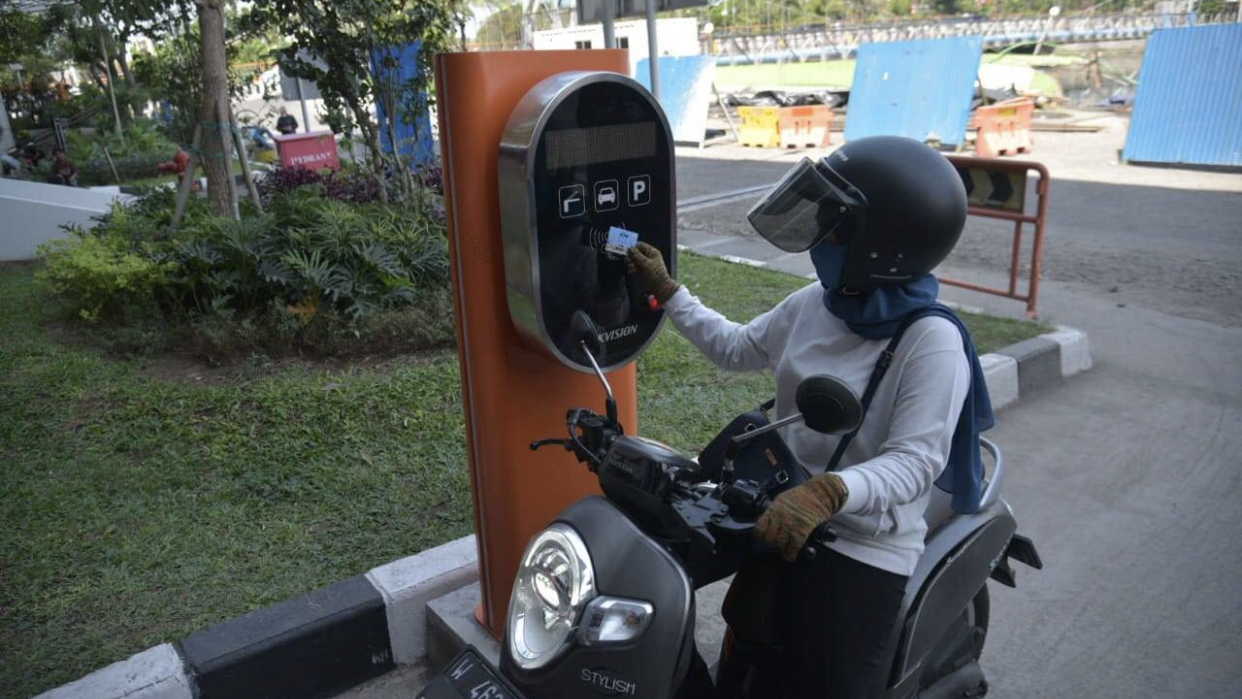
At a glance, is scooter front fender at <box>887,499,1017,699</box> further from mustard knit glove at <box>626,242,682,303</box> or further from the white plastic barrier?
the white plastic barrier

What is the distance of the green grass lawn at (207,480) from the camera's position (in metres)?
2.74

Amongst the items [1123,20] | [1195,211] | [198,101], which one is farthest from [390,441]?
[1123,20]

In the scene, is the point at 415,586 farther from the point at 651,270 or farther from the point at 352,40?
the point at 352,40

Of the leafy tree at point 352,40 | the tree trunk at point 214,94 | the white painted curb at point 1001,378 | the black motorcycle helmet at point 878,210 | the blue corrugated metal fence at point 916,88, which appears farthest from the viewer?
the blue corrugated metal fence at point 916,88

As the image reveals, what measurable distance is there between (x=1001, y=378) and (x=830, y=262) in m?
3.23

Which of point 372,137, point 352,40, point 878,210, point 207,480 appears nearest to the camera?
point 878,210

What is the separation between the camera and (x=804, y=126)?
650 inches

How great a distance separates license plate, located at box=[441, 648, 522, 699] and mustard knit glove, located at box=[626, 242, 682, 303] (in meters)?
1.03

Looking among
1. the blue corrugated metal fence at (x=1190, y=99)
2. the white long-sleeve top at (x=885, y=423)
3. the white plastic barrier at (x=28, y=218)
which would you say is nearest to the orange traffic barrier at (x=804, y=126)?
the blue corrugated metal fence at (x=1190, y=99)

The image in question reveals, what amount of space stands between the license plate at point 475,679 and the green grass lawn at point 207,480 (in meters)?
1.41

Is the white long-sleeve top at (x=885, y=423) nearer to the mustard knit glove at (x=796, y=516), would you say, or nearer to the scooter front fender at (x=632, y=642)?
the mustard knit glove at (x=796, y=516)

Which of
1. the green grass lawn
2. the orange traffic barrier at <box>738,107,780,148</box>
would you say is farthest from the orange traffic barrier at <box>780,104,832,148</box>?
the green grass lawn

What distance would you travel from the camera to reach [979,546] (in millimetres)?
2168

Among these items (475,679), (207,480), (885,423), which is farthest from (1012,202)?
(475,679)
